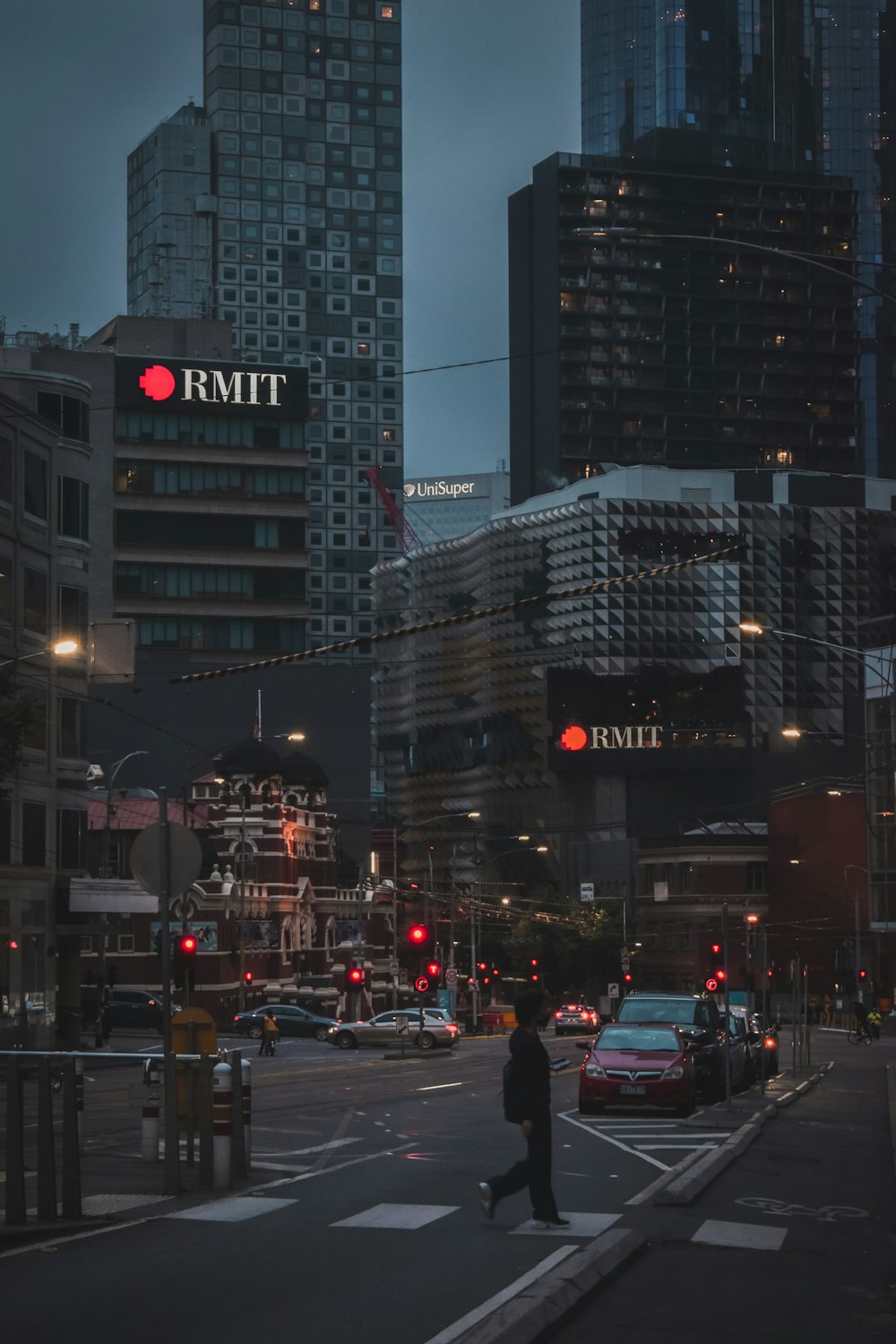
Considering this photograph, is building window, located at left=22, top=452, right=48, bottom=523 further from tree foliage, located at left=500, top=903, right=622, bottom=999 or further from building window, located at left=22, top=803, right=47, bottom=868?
tree foliage, located at left=500, top=903, right=622, bottom=999

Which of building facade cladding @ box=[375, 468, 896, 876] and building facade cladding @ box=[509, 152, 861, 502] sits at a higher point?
building facade cladding @ box=[509, 152, 861, 502]

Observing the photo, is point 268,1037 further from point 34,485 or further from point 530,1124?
point 530,1124

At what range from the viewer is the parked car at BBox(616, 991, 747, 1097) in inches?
1129

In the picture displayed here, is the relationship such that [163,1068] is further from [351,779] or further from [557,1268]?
[351,779]

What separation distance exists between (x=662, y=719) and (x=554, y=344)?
55198 millimetres

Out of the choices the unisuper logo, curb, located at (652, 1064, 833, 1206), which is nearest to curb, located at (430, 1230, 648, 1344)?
curb, located at (652, 1064, 833, 1206)

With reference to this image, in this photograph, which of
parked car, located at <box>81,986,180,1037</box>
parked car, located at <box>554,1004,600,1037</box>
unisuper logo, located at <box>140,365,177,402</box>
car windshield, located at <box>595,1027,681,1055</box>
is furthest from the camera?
unisuper logo, located at <box>140,365,177,402</box>

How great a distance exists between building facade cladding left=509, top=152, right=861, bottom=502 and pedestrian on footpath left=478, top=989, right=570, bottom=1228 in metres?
176

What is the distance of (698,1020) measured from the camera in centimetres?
2953

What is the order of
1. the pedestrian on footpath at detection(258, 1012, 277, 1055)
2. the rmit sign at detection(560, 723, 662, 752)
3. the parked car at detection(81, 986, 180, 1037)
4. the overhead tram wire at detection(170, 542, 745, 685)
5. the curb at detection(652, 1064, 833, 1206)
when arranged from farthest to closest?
1. the rmit sign at detection(560, 723, 662, 752)
2. the parked car at detection(81, 986, 180, 1037)
3. the pedestrian on footpath at detection(258, 1012, 277, 1055)
4. the overhead tram wire at detection(170, 542, 745, 685)
5. the curb at detection(652, 1064, 833, 1206)

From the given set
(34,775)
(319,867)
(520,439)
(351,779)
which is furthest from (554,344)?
(34,775)

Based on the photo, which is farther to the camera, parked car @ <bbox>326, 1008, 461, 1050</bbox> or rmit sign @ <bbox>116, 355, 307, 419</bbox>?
rmit sign @ <bbox>116, 355, 307, 419</bbox>

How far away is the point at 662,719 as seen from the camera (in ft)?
486

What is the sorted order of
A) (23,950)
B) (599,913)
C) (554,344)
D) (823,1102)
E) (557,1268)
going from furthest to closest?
1. (554,344)
2. (599,913)
3. (23,950)
4. (823,1102)
5. (557,1268)
